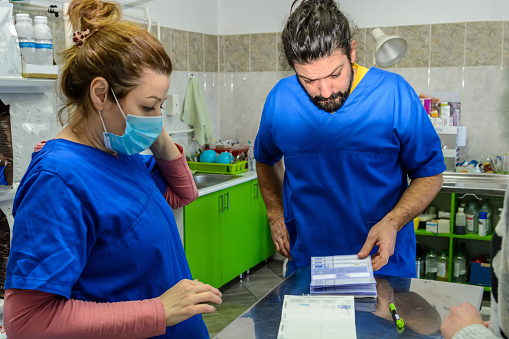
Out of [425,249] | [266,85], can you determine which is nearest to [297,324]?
[425,249]

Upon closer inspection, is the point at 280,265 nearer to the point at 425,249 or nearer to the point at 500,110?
the point at 425,249

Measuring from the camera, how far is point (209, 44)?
179 inches

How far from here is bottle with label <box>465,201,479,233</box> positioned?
3.60 metres

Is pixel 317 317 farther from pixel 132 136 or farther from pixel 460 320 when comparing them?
pixel 132 136

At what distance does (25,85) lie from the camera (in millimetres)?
2488

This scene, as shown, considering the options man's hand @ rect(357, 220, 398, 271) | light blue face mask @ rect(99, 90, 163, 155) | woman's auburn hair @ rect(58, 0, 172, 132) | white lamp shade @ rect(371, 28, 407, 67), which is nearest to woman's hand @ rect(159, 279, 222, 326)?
light blue face mask @ rect(99, 90, 163, 155)

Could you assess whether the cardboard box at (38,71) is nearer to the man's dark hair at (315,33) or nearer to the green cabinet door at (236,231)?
the man's dark hair at (315,33)

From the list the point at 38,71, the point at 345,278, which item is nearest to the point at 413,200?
the point at 345,278

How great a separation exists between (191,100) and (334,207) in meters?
2.74

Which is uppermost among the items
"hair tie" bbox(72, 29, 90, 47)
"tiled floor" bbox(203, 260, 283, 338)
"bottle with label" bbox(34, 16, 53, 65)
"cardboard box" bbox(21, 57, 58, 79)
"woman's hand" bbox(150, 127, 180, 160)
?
"bottle with label" bbox(34, 16, 53, 65)

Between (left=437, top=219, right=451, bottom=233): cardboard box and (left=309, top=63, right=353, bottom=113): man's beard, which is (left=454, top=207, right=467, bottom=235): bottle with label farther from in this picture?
(left=309, top=63, right=353, bottom=113): man's beard

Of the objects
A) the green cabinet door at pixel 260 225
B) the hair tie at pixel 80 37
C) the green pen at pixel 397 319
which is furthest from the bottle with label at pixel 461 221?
the hair tie at pixel 80 37

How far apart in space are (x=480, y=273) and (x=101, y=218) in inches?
126

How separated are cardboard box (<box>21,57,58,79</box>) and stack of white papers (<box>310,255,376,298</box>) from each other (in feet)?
5.51
